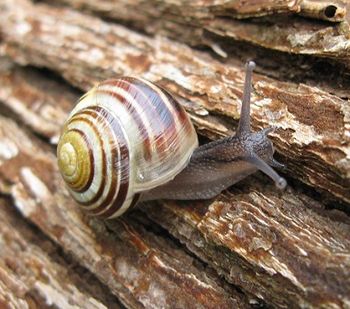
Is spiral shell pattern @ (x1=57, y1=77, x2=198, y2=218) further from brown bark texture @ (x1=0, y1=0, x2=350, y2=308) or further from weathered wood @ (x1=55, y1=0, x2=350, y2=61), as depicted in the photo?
weathered wood @ (x1=55, y1=0, x2=350, y2=61)

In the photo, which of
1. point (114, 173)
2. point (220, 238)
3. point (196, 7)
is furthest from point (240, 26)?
point (220, 238)

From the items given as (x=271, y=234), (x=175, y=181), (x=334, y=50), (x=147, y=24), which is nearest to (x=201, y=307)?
(x=271, y=234)

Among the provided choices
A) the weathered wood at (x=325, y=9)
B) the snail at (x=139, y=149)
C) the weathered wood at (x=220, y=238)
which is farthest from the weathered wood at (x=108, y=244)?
the weathered wood at (x=325, y=9)

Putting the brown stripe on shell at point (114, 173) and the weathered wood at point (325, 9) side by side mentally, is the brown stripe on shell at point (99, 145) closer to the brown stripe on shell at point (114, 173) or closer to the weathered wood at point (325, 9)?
the brown stripe on shell at point (114, 173)

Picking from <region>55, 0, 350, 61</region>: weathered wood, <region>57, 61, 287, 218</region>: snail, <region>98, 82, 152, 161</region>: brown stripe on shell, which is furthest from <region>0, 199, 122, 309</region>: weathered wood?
<region>55, 0, 350, 61</region>: weathered wood

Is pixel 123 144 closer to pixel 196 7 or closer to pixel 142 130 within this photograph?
pixel 142 130

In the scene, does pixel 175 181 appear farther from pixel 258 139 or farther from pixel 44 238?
pixel 44 238
